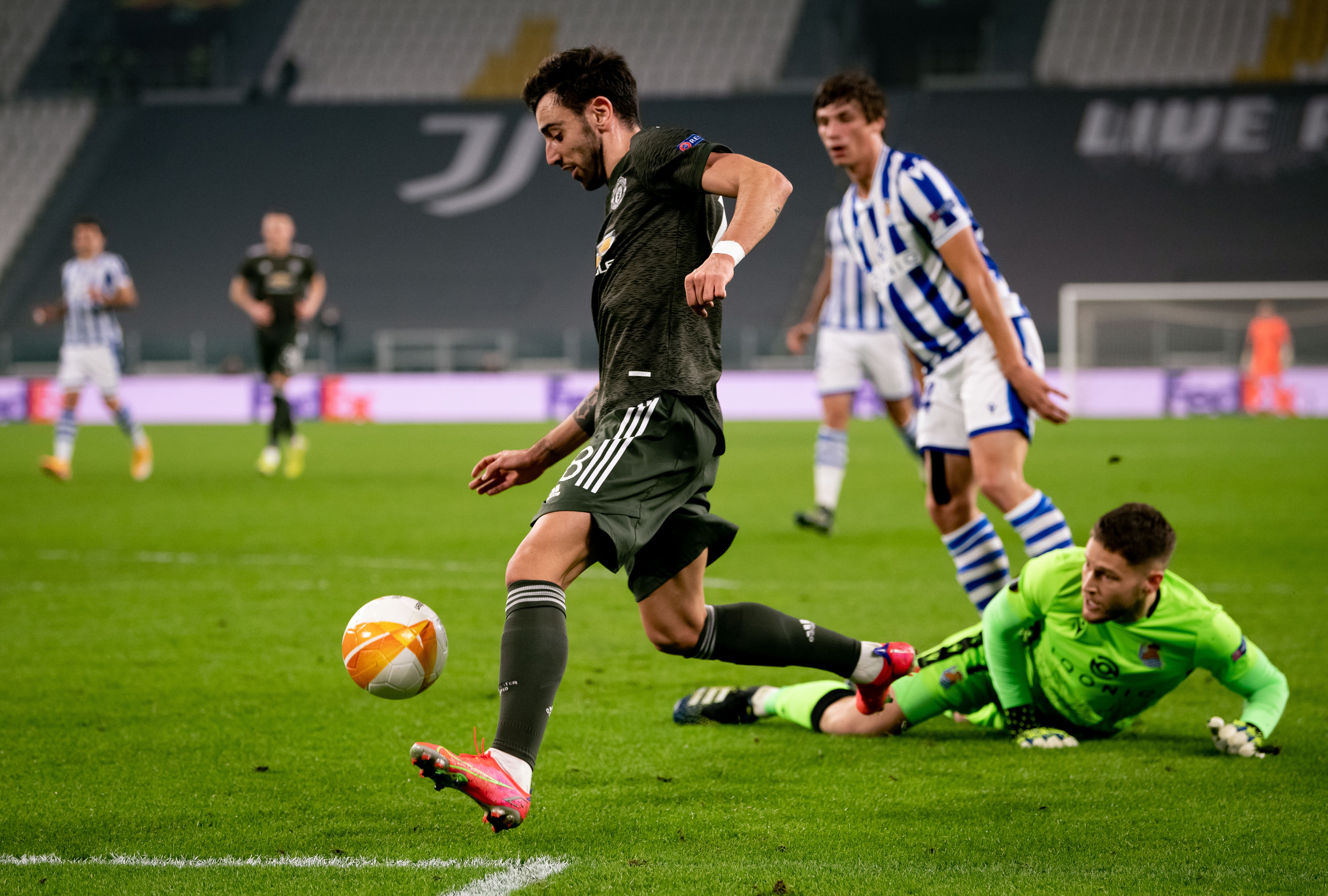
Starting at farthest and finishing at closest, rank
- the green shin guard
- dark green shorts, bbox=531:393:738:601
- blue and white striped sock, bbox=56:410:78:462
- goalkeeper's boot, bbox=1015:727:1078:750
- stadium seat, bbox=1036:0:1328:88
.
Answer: stadium seat, bbox=1036:0:1328:88, blue and white striped sock, bbox=56:410:78:462, the green shin guard, goalkeeper's boot, bbox=1015:727:1078:750, dark green shorts, bbox=531:393:738:601

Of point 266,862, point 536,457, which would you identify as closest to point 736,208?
point 536,457

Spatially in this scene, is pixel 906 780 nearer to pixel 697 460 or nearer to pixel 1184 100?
pixel 697 460

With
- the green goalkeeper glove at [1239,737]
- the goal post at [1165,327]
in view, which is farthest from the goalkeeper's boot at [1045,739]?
the goal post at [1165,327]

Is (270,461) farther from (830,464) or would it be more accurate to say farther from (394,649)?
(394,649)

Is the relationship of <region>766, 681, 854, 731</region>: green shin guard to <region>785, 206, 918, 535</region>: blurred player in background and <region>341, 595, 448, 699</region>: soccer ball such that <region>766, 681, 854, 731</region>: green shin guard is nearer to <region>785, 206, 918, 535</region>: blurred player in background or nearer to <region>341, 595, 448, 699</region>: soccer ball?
<region>341, 595, 448, 699</region>: soccer ball

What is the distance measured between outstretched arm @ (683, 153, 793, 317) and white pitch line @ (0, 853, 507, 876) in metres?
1.22

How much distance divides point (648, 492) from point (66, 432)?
11.0 meters

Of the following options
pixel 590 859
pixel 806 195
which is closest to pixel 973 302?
pixel 590 859

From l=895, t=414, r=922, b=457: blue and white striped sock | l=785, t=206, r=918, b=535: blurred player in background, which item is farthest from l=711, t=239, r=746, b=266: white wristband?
l=785, t=206, r=918, b=535: blurred player in background

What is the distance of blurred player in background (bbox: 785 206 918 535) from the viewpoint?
8.88 m

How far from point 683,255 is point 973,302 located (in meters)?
1.64

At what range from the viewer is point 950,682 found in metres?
3.98

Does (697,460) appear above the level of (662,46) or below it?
below

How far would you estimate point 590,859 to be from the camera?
9.59 ft
